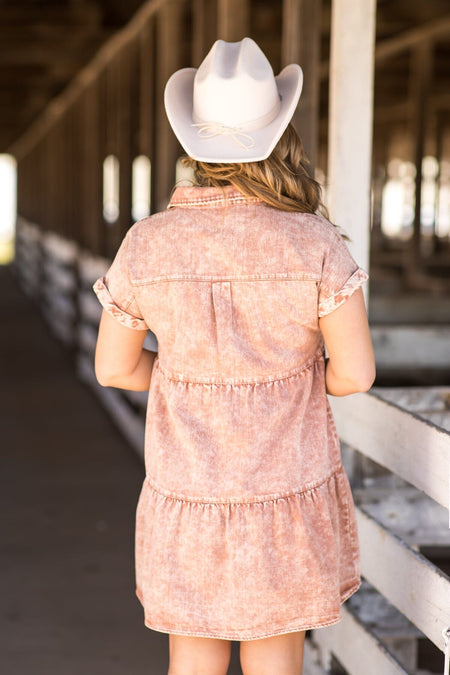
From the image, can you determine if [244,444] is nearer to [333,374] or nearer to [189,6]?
[333,374]

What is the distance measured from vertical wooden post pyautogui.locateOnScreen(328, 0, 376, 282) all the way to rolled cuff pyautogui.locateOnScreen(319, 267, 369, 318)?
967 millimetres

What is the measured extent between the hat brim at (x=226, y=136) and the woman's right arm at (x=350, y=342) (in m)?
0.32

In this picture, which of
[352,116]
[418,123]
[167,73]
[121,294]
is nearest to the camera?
[121,294]

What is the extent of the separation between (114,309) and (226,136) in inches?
15.7

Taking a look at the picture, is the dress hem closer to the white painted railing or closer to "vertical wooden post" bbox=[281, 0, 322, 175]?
the white painted railing

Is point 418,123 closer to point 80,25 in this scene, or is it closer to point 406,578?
point 80,25

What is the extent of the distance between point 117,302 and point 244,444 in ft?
1.21

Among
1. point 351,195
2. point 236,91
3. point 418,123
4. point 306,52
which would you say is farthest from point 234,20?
point 418,123

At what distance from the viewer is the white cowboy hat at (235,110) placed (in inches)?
71.8

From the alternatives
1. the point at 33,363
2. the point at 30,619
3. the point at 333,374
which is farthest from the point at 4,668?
the point at 33,363

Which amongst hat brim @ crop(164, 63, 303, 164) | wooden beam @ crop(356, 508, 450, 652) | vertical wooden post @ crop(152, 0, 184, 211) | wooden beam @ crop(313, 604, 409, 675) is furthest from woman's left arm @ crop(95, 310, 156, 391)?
vertical wooden post @ crop(152, 0, 184, 211)

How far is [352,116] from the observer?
2799 millimetres

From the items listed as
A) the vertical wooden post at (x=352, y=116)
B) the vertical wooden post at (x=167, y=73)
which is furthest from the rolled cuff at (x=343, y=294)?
the vertical wooden post at (x=167, y=73)

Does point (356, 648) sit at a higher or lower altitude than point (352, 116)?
lower
